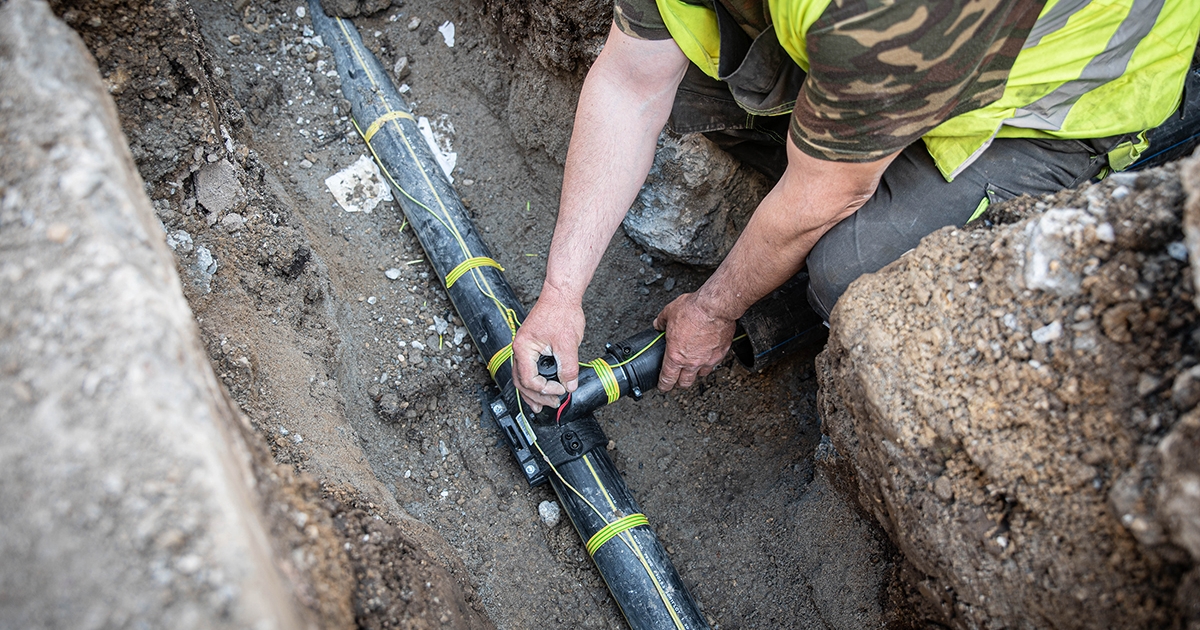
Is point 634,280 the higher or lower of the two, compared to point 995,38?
lower

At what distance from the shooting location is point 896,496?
1393 millimetres

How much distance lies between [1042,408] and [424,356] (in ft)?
5.53

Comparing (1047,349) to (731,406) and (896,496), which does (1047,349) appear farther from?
(731,406)

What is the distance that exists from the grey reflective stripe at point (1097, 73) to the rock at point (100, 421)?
1652 mm

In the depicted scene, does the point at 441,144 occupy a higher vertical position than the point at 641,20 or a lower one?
lower

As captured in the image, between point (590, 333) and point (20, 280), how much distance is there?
1.67 m

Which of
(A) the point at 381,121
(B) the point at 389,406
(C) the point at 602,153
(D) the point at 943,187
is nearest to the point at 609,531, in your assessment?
(B) the point at 389,406

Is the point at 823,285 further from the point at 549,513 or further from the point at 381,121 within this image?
the point at 381,121

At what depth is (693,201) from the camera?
231 cm

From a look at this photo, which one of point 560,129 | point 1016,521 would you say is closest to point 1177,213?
point 1016,521

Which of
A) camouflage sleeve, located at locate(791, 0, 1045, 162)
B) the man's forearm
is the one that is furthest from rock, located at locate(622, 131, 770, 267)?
camouflage sleeve, located at locate(791, 0, 1045, 162)

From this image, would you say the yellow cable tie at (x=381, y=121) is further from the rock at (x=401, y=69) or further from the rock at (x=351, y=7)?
the rock at (x=351, y=7)

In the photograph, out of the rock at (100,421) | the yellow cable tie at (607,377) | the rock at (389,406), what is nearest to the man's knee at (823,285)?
the yellow cable tie at (607,377)

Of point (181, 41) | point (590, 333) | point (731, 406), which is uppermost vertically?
point (181, 41)
